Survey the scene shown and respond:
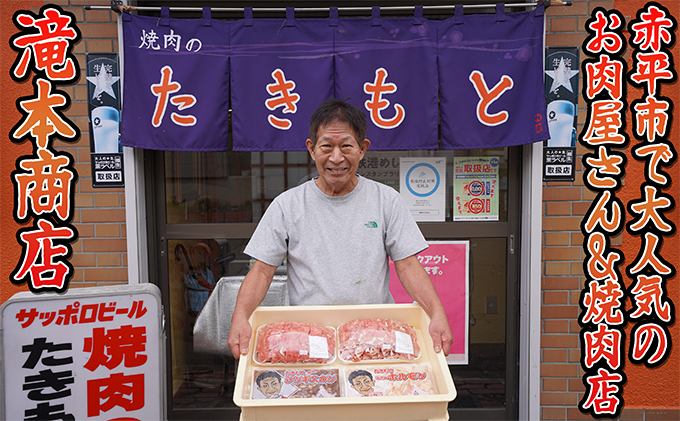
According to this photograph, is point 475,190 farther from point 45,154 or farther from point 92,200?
point 45,154

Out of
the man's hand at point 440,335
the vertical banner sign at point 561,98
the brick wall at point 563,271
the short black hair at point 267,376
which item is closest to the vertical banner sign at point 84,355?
the short black hair at point 267,376

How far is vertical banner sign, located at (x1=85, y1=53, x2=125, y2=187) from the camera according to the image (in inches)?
132

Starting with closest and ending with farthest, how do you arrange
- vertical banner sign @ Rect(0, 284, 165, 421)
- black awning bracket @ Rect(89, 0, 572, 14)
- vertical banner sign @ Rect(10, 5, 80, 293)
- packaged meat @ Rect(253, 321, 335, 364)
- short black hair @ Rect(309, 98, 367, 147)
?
packaged meat @ Rect(253, 321, 335, 364), short black hair @ Rect(309, 98, 367, 147), vertical banner sign @ Rect(0, 284, 165, 421), black awning bracket @ Rect(89, 0, 572, 14), vertical banner sign @ Rect(10, 5, 80, 293)

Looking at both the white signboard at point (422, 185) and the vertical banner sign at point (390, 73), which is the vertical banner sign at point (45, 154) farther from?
the white signboard at point (422, 185)

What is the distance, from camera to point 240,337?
1.83 metres

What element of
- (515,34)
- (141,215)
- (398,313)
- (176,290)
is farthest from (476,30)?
(176,290)

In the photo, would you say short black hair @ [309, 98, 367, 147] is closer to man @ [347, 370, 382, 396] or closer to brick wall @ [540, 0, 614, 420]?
man @ [347, 370, 382, 396]

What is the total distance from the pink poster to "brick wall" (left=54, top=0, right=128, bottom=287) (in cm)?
230

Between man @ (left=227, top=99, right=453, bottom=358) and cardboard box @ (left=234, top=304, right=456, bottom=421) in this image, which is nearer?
cardboard box @ (left=234, top=304, right=456, bottom=421)

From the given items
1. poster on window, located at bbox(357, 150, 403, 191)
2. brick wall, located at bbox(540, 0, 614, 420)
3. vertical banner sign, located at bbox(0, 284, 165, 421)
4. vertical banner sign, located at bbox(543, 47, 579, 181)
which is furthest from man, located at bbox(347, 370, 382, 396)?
vertical banner sign, located at bbox(543, 47, 579, 181)

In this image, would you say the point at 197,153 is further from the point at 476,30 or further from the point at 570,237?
the point at 570,237

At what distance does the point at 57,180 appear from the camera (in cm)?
342

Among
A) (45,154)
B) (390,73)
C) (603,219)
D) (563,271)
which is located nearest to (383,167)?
(390,73)

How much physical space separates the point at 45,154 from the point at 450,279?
3438 millimetres
